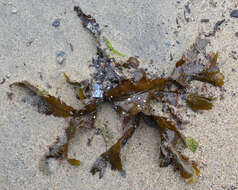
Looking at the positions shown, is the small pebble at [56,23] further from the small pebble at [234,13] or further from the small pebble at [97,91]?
the small pebble at [234,13]

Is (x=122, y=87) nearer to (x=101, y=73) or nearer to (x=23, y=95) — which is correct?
(x=101, y=73)

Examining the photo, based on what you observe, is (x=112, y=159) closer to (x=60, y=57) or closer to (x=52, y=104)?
(x=52, y=104)

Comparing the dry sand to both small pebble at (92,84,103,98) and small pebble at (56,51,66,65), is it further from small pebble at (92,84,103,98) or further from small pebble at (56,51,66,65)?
small pebble at (92,84,103,98)

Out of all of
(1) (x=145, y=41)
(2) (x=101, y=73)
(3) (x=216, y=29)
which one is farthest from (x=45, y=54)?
(3) (x=216, y=29)

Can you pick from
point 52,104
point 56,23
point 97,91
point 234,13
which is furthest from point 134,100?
point 234,13

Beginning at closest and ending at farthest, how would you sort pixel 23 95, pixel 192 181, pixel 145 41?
pixel 192 181 < pixel 23 95 < pixel 145 41

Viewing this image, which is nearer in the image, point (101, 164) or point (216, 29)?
point (101, 164)

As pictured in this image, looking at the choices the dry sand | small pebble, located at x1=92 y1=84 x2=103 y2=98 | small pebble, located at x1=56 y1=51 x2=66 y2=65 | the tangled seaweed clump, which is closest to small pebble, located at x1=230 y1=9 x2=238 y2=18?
the dry sand
